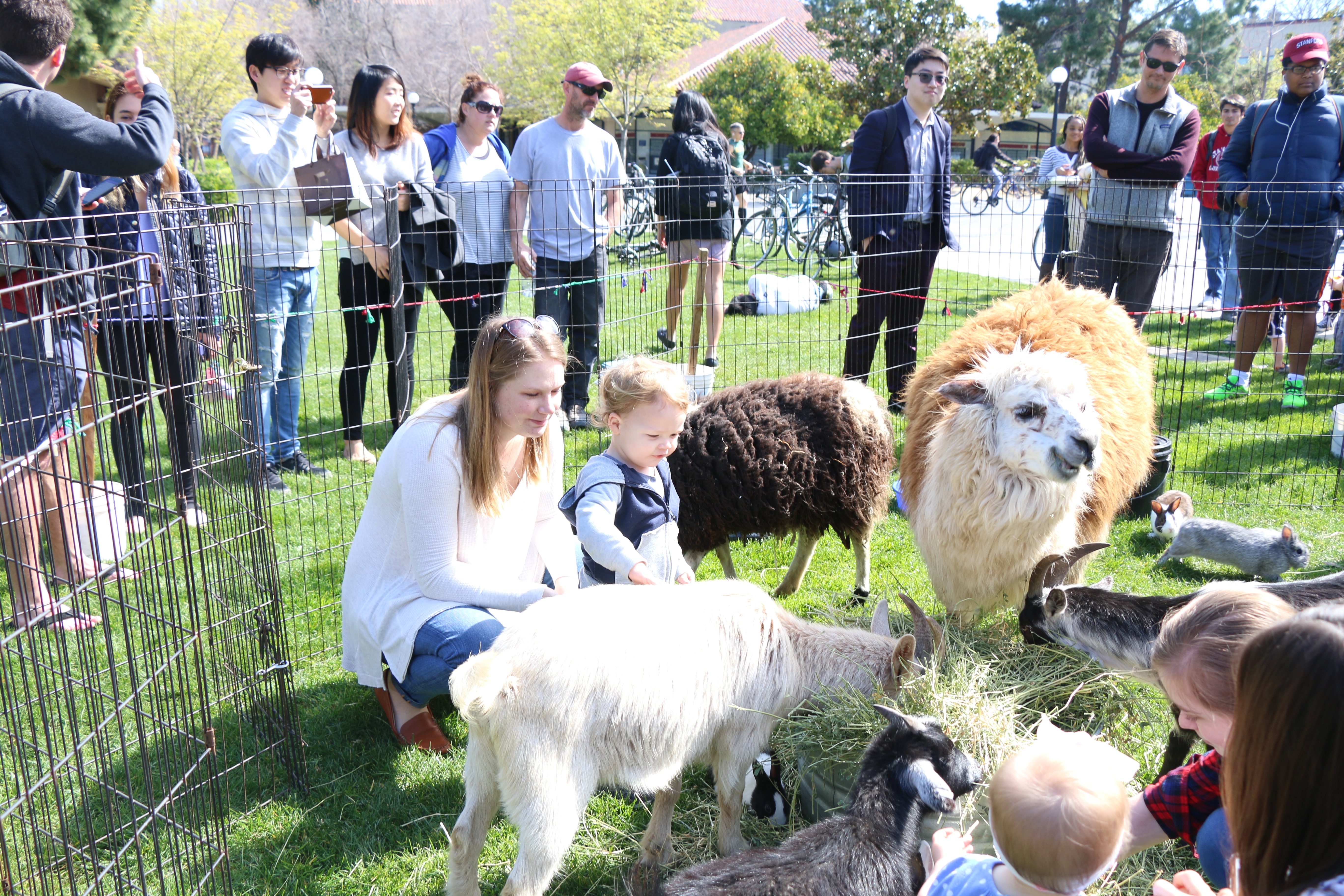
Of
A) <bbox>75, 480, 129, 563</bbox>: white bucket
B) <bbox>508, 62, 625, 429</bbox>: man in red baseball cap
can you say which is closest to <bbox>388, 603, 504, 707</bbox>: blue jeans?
<bbox>75, 480, 129, 563</bbox>: white bucket

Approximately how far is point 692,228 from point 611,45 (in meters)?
26.1

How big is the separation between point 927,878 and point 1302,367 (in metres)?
7.38

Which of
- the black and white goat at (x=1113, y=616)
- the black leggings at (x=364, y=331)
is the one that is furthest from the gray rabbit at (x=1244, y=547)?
the black leggings at (x=364, y=331)

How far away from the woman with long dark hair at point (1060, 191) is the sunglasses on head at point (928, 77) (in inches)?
41.8

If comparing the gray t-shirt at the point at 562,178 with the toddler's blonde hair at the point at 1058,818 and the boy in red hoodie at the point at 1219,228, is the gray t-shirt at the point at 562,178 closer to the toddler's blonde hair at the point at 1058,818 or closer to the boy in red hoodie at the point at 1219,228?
the toddler's blonde hair at the point at 1058,818

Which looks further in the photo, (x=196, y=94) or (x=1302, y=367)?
(x=196, y=94)

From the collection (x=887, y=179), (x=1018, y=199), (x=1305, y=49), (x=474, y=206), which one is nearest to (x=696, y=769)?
(x=474, y=206)

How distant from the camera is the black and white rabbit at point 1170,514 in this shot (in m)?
5.01

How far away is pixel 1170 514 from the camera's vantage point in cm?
503

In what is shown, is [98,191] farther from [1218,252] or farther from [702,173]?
[1218,252]

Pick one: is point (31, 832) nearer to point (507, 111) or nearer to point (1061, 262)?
point (1061, 262)

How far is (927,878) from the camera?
2.14 metres

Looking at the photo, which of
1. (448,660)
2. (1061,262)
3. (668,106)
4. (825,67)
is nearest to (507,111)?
(668,106)

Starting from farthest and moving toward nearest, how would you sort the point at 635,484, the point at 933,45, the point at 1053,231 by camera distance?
1. the point at 933,45
2. the point at 1053,231
3. the point at 635,484
